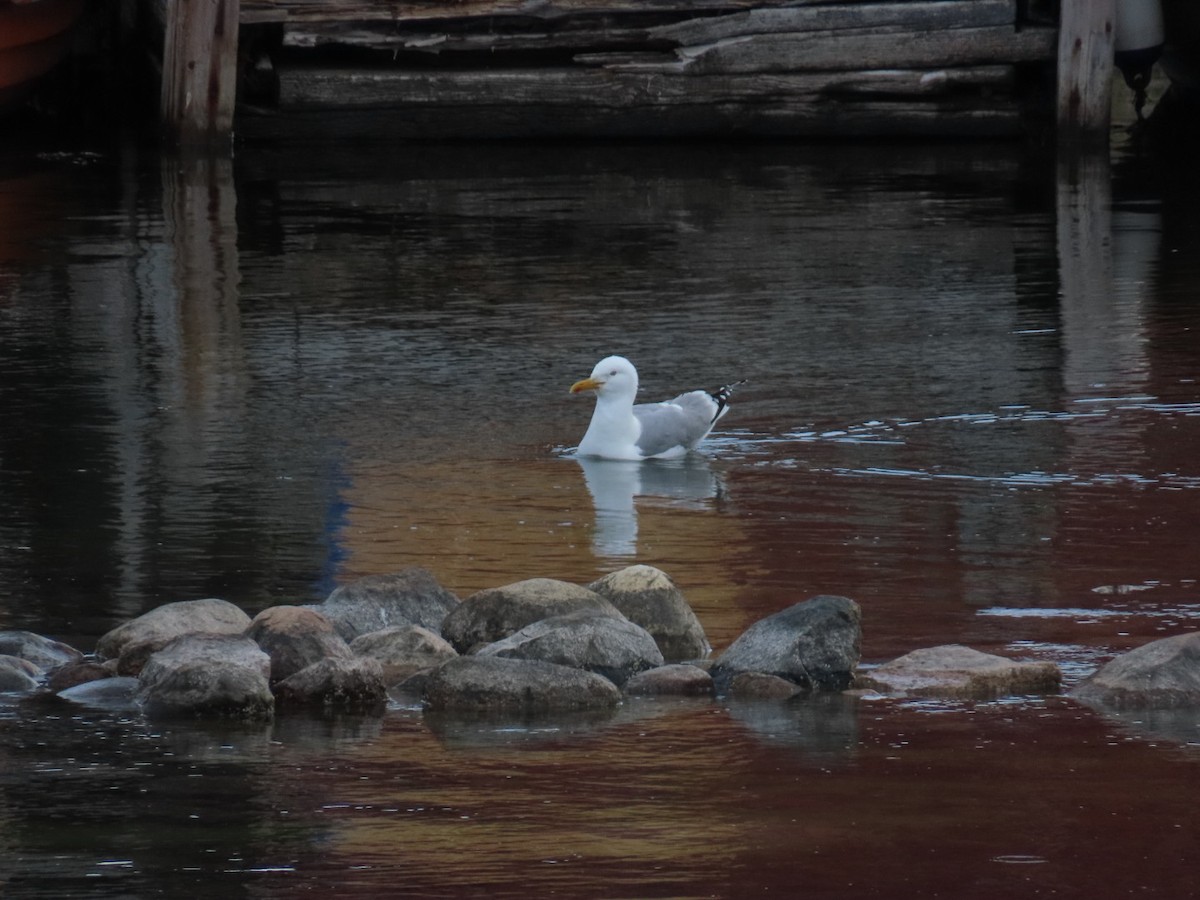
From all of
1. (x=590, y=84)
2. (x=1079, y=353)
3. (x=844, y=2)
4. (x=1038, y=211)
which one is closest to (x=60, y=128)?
(x=590, y=84)

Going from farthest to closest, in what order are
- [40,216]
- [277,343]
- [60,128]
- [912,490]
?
[60,128]
[40,216]
[277,343]
[912,490]

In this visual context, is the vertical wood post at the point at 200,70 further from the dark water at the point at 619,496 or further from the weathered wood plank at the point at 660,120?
the dark water at the point at 619,496

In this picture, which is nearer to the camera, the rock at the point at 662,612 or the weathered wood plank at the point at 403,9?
the rock at the point at 662,612

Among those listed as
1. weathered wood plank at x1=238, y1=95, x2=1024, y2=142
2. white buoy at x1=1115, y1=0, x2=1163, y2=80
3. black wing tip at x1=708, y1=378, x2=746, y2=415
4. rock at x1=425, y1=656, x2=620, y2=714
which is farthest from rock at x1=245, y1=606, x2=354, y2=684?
white buoy at x1=1115, y1=0, x2=1163, y2=80

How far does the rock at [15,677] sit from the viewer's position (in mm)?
6523

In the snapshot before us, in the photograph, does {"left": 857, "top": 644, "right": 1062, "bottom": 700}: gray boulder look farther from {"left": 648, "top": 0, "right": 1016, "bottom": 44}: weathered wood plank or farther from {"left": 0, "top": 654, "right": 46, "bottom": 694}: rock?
{"left": 648, "top": 0, "right": 1016, "bottom": 44}: weathered wood plank

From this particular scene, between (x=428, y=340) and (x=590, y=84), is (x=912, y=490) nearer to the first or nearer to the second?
(x=428, y=340)

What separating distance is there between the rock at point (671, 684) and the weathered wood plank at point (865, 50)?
1518 centimetres

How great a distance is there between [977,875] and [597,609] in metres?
1.99

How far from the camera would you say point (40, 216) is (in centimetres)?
1716

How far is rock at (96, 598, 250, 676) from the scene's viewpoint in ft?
21.9

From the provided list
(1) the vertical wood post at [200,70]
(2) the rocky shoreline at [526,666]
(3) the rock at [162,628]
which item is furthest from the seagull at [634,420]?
(1) the vertical wood post at [200,70]

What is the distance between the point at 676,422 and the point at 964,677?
3.51 m

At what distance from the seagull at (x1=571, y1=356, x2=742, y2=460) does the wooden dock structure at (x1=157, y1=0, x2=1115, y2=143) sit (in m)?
11.5
